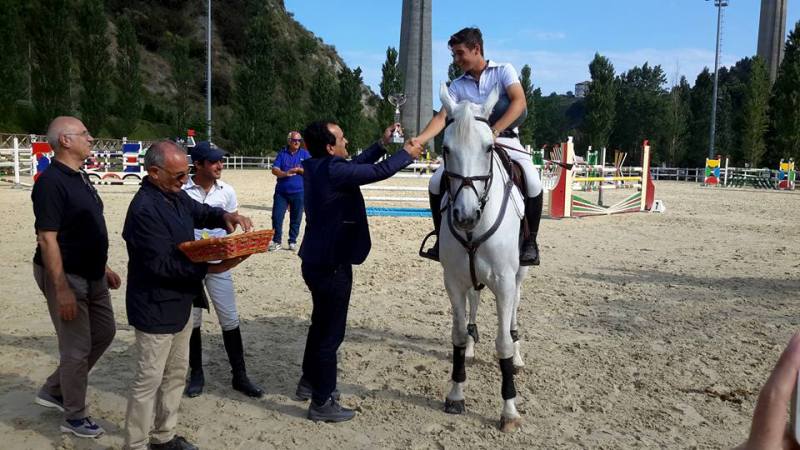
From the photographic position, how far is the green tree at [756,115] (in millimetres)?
43688

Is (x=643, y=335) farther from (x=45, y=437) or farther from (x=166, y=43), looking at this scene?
(x=166, y=43)

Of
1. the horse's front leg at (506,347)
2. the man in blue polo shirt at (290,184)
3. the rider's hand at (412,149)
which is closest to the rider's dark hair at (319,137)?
the rider's hand at (412,149)

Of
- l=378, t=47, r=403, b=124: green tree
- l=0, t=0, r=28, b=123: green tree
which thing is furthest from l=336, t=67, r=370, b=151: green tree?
l=0, t=0, r=28, b=123: green tree

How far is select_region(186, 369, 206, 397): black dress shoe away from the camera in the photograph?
4.30 metres

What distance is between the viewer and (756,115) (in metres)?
43.8

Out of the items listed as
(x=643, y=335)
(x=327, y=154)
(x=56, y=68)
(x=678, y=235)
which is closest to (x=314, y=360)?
(x=327, y=154)

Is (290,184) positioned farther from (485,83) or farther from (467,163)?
(467,163)

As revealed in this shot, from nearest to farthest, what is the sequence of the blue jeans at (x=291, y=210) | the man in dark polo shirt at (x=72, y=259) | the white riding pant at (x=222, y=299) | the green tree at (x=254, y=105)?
the man in dark polo shirt at (x=72, y=259) → the white riding pant at (x=222, y=299) → the blue jeans at (x=291, y=210) → the green tree at (x=254, y=105)

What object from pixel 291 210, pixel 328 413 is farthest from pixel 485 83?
pixel 291 210

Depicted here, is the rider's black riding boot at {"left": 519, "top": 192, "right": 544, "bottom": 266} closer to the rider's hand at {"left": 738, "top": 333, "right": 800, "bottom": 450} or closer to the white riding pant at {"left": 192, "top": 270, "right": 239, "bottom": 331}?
the white riding pant at {"left": 192, "top": 270, "right": 239, "bottom": 331}

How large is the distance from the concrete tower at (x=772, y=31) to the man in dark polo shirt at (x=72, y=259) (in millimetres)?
61093

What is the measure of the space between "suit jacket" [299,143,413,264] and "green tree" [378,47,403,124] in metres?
43.2

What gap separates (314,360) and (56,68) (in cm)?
4055

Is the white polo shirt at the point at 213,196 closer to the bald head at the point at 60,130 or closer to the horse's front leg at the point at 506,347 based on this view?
the bald head at the point at 60,130
